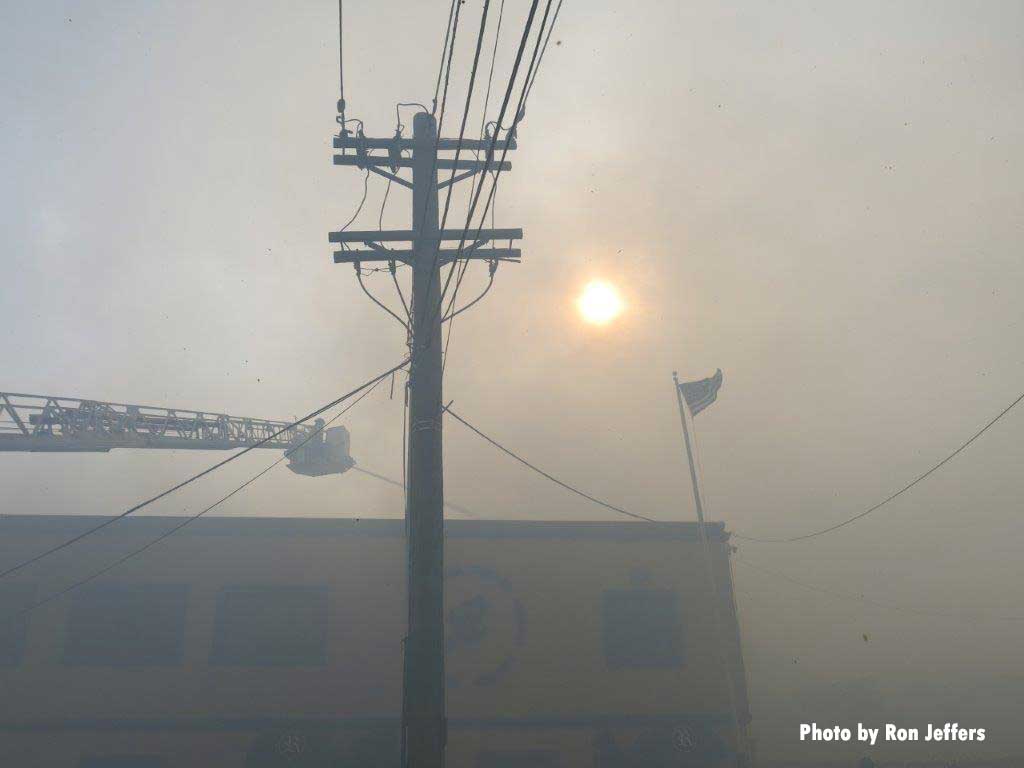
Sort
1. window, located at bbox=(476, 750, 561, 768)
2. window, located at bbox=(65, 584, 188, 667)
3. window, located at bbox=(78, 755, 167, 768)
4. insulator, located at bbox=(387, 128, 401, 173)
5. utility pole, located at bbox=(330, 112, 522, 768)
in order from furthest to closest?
window, located at bbox=(65, 584, 188, 667) < window, located at bbox=(476, 750, 561, 768) < window, located at bbox=(78, 755, 167, 768) < insulator, located at bbox=(387, 128, 401, 173) < utility pole, located at bbox=(330, 112, 522, 768)

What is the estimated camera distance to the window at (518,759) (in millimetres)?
20531

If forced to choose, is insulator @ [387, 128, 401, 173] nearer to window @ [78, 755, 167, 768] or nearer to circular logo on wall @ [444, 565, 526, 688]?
circular logo on wall @ [444, 565, 526, 688]

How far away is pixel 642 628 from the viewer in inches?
890

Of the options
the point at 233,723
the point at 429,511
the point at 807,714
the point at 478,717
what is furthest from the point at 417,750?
the point at 807,714

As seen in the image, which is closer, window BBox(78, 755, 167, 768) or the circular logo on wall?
window BBox(78, 755, 167, 768)

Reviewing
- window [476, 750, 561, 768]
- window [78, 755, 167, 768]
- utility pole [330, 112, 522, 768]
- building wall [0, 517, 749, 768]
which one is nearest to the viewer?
utility pole [330, 112, 522, 768]

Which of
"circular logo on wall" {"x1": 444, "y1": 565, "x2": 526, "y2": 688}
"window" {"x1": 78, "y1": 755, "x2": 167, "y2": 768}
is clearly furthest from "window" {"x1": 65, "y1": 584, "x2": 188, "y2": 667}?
"circular logo on wall" {"x1": 444, "y1": 565, "x2": 526, "y2": 688}

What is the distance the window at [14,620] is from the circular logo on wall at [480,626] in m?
14.0

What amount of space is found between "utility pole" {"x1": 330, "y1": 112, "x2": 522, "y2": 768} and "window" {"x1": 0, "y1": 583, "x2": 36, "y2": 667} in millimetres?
20679

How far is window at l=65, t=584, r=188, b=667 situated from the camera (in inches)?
821

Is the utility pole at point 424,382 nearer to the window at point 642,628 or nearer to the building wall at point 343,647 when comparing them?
the building wall at point 343,647

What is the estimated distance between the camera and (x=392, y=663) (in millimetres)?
21469

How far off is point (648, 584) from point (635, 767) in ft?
19.3

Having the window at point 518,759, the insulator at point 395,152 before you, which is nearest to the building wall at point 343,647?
the window at point 518,759
